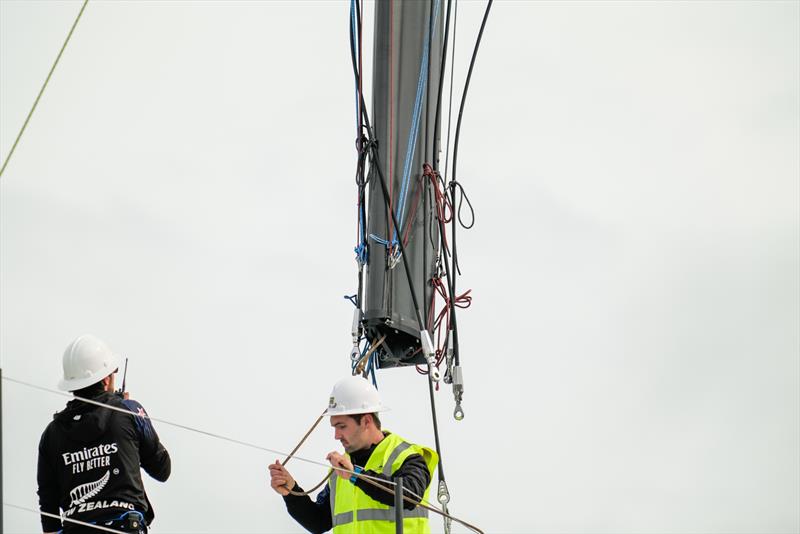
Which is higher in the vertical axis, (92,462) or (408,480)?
(408,480)

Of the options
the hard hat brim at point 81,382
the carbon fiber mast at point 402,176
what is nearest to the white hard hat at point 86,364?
the hard hat brim at point 81,382

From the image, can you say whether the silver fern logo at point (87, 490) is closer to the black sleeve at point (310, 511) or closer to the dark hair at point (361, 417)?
the black sleeve at point (310, 511)

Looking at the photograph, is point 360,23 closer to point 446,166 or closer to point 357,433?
point 446,166

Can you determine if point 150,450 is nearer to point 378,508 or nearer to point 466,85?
point 378,508

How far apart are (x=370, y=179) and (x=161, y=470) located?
2940mm

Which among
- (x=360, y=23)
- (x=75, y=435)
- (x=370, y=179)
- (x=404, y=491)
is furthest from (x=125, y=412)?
(x=360, y=23)

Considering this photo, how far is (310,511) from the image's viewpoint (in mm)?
7695

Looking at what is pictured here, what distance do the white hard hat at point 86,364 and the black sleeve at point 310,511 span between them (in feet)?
3.83

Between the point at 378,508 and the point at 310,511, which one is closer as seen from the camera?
the point at 378,508

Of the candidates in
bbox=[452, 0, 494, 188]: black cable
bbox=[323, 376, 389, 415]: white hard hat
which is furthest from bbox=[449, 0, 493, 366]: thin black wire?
bbox=[323, 376, 389, 415]: white hard hat

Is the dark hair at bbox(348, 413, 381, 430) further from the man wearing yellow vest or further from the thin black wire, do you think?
the thin black wire

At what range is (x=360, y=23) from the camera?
1016 centimetres

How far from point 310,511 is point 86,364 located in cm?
142

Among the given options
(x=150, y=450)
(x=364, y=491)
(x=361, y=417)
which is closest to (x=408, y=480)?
(x=364, y=491)
